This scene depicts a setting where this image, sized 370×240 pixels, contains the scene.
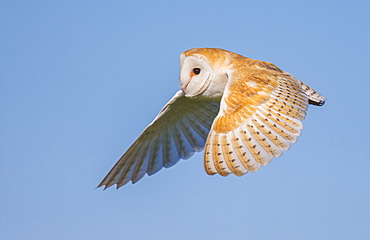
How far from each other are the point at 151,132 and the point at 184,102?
2.54 feet

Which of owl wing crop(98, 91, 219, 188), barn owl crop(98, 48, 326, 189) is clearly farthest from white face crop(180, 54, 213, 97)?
owl wing crop(98, 91, 219, 188)

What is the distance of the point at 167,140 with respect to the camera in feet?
42.5

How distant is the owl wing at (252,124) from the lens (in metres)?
9.17

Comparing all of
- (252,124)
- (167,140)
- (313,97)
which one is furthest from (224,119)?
(167,140)

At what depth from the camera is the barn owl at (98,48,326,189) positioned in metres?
9.30

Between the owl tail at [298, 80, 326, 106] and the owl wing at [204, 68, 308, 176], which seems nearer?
the owl wing at [204, 68, 308, 176]

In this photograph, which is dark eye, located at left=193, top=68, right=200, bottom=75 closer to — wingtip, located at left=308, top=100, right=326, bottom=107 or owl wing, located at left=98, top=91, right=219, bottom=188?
owl wing, located at left=98, top=91, right=219, bottom=188

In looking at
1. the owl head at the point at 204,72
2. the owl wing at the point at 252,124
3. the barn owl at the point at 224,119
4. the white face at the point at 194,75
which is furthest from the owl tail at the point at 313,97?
the white face at the point at 194,75

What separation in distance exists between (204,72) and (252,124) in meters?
1.84

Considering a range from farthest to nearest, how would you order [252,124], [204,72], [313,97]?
[313,97] → [204,72] → [252,124]

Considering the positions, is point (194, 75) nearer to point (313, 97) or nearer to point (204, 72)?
point (204, 72)

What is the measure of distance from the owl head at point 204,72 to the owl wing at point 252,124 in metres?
0.56

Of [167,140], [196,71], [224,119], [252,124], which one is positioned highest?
[196,71]

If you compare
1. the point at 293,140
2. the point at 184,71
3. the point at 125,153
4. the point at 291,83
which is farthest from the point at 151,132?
the point at 293,140
